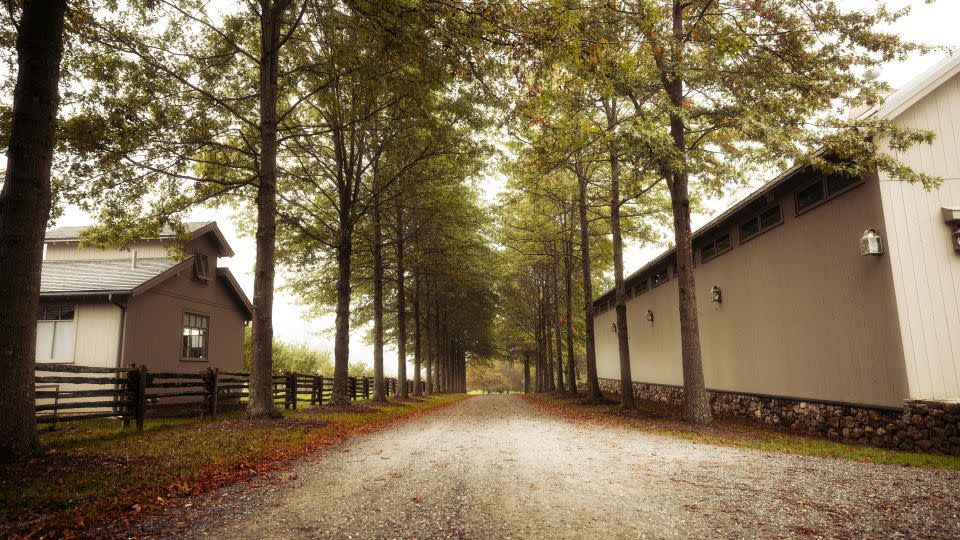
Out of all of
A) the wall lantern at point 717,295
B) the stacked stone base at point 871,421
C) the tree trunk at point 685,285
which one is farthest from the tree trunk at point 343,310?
the stacked stone base at point 871,421


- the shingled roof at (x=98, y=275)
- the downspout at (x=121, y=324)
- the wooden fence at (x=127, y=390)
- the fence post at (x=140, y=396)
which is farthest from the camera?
the downspout at (x=121, y=324)

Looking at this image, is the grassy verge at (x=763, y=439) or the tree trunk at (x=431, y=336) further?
the tree trunk at (x=431, y=336)

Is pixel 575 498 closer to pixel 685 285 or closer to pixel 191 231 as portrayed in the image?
pixel 685 285

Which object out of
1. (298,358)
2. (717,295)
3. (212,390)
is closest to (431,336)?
(298,358)

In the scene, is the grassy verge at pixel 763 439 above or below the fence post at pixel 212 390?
below

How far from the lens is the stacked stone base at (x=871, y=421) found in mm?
7914

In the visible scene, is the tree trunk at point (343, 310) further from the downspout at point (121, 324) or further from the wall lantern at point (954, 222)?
the wall lantern at point (954, 222)

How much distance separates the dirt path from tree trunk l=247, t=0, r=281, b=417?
4.33 m

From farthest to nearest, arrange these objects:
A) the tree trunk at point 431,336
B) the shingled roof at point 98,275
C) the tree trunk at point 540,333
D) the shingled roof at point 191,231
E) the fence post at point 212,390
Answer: the tree trunk at point 540,333 < the tree trunk at point 431,336 < the shingled roof at point 191,231 < the shingled roof at point 98,275 < the fence post at point 212,390

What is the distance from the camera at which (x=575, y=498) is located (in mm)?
4785

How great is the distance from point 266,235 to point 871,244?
40.5 feet

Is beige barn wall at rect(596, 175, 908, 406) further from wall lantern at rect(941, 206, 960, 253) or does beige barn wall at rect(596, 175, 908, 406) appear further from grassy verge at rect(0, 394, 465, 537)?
grassy verge at rect(0, 394, 465, 537)

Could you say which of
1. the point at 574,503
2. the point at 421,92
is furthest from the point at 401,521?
the point at 421,92

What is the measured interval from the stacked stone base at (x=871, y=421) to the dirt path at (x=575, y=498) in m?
2.28
